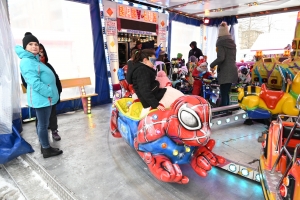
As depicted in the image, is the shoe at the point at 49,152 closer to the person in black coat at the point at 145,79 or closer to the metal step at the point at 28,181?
the metal step at the point at 28,181

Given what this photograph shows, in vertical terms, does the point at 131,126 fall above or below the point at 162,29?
below

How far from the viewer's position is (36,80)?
1.97 m

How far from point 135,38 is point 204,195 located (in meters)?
4.97

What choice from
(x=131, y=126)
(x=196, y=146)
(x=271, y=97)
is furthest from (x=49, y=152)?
(x=271, y=97)

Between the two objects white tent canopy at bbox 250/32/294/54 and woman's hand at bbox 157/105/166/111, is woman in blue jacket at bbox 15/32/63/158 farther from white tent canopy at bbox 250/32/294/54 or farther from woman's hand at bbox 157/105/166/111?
white tent canopy at bbox 250/32/294/54

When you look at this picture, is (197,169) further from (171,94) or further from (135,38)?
(135,38)

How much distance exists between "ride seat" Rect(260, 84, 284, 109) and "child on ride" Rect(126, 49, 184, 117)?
1329 millimetres

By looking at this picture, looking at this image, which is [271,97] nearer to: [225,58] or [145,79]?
[225,58]

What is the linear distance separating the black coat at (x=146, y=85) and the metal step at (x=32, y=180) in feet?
2.99

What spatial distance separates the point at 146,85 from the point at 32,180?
4.43 feet

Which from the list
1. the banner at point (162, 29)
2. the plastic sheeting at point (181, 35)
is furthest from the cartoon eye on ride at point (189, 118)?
the plastic sheeting at point (181, 35)

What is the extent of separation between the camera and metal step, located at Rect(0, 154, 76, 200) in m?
1.68

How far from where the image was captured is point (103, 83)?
15.5ft

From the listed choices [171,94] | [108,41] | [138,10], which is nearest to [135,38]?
[138,10]
